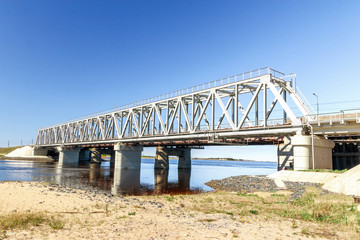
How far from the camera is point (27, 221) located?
38.6ft

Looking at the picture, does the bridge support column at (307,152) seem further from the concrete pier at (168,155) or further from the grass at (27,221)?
the concrete pier at (168,155)

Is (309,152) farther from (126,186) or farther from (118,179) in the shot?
(118,179)

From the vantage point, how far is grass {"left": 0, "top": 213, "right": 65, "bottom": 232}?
36.0 ft

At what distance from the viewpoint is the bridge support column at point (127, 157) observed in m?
72.6

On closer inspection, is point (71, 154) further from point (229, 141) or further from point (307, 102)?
point (307, 102)

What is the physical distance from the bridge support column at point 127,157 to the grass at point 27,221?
60419mm

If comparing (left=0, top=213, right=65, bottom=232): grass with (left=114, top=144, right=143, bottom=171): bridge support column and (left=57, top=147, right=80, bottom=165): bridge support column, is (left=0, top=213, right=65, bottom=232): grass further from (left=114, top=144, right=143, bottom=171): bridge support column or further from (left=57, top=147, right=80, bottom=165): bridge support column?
(left=57, top=147, right=80, bottom=165): bridge support column

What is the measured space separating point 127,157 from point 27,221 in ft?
206

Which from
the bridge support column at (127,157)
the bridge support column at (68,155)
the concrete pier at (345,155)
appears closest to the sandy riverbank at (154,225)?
the concrete pier at (345,155)

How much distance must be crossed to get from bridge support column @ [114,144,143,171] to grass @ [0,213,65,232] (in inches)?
2379

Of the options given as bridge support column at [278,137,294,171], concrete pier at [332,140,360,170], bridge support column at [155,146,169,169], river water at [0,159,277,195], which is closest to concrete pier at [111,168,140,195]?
river water at [0,159,277,195]

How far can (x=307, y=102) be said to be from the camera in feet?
122

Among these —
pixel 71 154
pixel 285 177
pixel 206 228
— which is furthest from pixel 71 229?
pixel 71 154

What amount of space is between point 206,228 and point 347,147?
48008 mm
